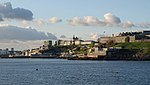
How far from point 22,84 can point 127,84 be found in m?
14.6

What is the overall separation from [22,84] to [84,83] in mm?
8649

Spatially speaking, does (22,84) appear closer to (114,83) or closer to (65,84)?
(65,84)

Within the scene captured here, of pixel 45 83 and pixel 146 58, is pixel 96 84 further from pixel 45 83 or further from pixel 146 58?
pixel 146 58

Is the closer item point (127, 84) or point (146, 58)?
point (127, 84)

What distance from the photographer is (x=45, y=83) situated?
65.2 metres

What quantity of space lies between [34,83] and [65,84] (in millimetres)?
4623

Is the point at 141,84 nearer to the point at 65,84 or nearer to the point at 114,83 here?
the point at 114,83

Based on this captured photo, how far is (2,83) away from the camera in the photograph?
214 feet

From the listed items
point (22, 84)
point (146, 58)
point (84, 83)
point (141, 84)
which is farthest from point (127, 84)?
point (146, 58)

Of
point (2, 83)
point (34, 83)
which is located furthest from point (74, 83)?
point (2, 83)

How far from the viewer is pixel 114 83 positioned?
215ft

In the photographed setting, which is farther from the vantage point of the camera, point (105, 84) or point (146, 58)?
point (146, 58)

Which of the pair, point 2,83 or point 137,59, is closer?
point 2,83

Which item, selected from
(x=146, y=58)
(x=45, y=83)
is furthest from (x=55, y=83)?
(x=146, y=58)
